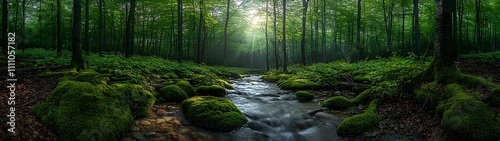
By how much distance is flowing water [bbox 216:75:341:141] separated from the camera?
5.89 metres

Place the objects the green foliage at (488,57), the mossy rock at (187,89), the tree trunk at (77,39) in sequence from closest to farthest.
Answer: the mossy rock at (187,89) < the tree trunk at (77,39) < the green foliage at (488,57)

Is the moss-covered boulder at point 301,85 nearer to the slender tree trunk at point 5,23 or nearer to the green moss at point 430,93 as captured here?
the green moss at point 430,93

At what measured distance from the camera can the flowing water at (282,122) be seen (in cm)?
589

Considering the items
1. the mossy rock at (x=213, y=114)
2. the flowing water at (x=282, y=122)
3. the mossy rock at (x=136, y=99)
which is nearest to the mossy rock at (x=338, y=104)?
A: the flowing water at (x=282, y=122)

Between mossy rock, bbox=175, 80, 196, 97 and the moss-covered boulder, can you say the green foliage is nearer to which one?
the moss-covered boulder

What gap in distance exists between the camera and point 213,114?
6.20 meters

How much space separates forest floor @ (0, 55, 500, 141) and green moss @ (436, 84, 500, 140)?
0.82 feet

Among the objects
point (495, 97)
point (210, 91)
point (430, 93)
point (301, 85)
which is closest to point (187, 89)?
point (210, 91)

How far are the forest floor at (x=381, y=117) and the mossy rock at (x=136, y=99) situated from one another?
1.04ft

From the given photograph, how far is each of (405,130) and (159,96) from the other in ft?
22.0

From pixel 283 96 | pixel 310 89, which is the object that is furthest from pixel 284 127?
pixel 310 89

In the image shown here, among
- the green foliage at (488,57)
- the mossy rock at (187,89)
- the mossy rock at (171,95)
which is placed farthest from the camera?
the green foliage at (488,57)

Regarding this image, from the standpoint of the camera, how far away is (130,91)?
6652 millimetres

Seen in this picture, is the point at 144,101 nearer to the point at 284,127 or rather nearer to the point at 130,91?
the point at 130,91
